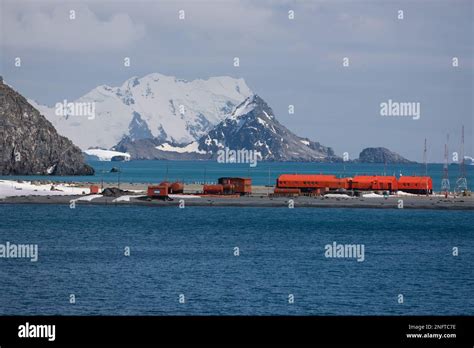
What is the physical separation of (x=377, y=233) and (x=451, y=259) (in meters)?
30.9

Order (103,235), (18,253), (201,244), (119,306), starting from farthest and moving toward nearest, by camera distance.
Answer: (103,235)
(201,244)
(18,253)
(119,306)

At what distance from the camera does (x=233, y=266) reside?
100125mm

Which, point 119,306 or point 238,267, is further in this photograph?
point 238,267

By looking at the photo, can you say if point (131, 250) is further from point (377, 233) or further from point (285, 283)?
point (377, 233)

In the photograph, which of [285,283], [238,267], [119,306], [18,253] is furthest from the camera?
[18,253]

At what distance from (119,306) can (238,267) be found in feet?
86.0

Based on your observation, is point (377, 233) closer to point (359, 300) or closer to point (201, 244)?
point (201, 244)

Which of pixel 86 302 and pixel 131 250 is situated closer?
pixel 86 302

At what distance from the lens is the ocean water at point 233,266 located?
7700 cm

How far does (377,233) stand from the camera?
142625 mm

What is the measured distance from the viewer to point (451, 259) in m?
112

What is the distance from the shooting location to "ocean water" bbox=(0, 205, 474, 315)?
253 feet
